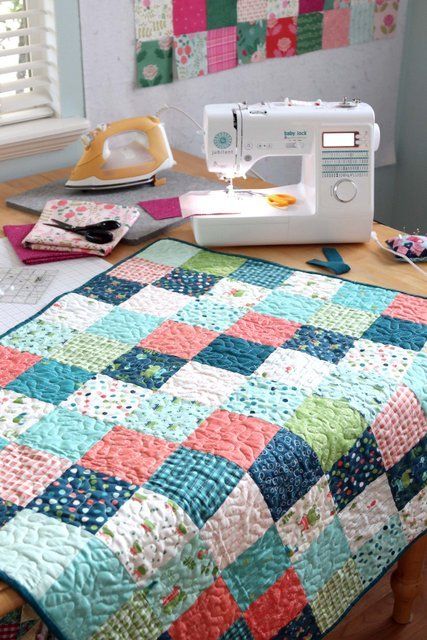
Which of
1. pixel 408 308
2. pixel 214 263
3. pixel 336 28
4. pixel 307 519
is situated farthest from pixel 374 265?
pixel 336 28

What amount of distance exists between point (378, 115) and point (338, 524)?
2152mm

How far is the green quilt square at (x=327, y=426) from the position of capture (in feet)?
4.65

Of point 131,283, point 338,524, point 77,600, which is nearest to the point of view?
point 77,600

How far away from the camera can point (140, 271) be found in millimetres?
1904

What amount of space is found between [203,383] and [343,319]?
1.15 ft

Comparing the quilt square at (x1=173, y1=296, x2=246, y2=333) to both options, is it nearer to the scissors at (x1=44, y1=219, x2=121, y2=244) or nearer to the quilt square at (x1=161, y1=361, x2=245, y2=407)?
the quilt square at (x1=161, y1=361, x2=245, y2=407)

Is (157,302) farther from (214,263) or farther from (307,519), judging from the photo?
(307,519)

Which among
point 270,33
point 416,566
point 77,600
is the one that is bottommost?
point 416,566

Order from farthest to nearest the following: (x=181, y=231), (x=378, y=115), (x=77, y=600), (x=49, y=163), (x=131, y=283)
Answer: (x=378, y=115), (x=49, y=163), (x=181, y=231), (x=131, y=283), (x=77, y=600)

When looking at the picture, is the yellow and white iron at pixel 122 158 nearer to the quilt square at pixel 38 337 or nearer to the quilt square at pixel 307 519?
the quilt square at pixel 38 337

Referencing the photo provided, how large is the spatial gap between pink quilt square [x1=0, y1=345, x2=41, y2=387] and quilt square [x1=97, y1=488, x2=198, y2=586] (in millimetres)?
376

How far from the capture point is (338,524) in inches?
59.0

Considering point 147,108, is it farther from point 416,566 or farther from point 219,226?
point 416,566

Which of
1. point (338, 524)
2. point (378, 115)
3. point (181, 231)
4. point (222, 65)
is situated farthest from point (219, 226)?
point (378, 115)
